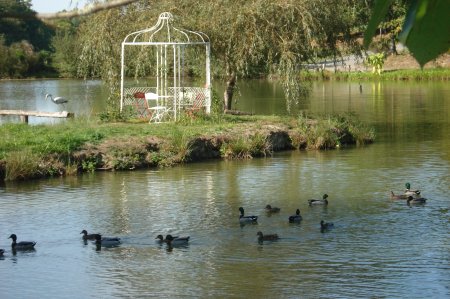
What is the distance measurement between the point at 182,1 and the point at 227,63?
2.39 m

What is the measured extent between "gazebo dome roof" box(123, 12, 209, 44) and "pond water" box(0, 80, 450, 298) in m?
4.99

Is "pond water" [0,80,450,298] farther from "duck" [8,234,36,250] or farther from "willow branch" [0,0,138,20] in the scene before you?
"willow branch" [0,0,138,20]

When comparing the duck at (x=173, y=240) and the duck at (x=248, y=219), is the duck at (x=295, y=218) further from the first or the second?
the duck at (x=173, y=240)

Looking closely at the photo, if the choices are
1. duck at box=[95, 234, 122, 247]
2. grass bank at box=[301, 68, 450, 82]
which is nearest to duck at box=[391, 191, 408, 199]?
duck at box=[95, 234, 122, 247]

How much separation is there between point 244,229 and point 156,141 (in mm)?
6923

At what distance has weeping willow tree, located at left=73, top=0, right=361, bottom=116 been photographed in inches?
926

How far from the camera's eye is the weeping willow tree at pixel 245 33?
23523 millimetres

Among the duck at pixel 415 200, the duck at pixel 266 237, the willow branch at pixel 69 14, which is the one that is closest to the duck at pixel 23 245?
the duck at pixel 266 237

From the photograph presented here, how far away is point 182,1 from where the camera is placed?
25.9 metres

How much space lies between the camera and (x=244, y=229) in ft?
45.2

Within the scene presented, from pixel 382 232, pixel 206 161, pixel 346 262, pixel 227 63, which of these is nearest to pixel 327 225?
pixel 382 232

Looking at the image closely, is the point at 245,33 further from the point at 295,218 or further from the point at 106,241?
the point at 106,241

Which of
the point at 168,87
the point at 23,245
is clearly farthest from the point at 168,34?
the point at 23,245

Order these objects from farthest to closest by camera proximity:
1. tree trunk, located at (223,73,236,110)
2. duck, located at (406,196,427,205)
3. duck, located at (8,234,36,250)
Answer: tree trunk, located at (223,73,236,110) < duck, located at (406,196,427,205) < duck, located at (8,234,36,250)
